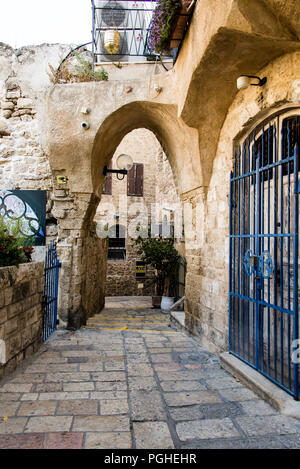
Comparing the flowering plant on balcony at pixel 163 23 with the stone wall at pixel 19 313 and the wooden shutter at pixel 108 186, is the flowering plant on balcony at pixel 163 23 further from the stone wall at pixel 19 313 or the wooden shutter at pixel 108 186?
the wooden shutter at pixel 108 186

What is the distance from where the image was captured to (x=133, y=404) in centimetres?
263

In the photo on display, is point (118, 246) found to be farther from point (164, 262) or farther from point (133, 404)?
point (133, 404)

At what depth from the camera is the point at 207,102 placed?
4016 millimetres

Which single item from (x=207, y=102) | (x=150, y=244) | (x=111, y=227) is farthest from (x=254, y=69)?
(x=111, y=227)

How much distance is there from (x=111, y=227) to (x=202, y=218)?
28.2ft

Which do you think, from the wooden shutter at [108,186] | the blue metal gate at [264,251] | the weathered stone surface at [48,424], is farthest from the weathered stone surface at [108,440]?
the wooden shutter at [108,186]

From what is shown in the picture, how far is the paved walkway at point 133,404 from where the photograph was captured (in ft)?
6.91

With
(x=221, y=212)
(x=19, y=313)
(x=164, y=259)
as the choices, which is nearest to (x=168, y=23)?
(x=221, y=212)

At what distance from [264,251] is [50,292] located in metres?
3.23

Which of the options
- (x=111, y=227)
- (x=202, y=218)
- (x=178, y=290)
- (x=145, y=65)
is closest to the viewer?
(x=202, y=218)

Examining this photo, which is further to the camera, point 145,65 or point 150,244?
point 150,244

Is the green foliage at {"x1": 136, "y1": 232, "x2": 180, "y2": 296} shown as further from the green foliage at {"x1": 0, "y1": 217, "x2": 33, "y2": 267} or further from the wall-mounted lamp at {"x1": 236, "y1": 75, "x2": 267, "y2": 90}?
the wall-mounted lamp at {"x1": 236, "y1": 75, "x2": 267, "y2": 90}
